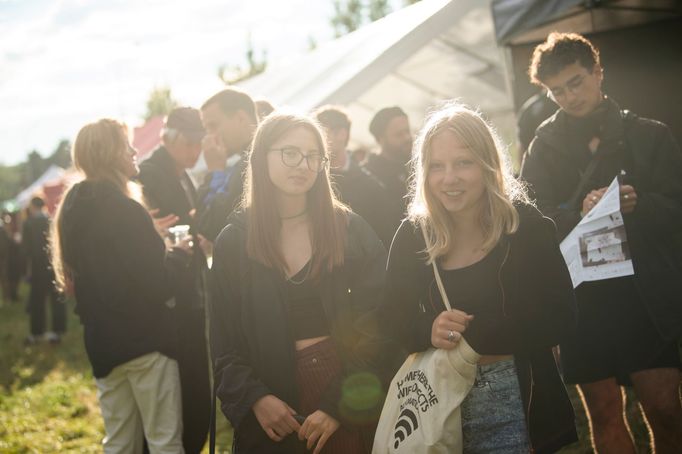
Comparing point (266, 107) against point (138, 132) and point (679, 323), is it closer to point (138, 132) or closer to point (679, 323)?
point (679, 323)

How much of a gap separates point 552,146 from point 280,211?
4.42 feet

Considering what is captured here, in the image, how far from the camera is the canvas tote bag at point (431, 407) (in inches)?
84.7

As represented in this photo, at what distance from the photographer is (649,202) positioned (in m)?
3.00

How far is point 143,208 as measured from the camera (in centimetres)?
379

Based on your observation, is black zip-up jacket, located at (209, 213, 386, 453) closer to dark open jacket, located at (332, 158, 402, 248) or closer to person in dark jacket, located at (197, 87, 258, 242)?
person in dark jacket, located at (197, 87, 258, 242)

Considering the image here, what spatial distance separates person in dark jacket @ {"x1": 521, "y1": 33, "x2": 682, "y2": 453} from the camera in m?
3.04

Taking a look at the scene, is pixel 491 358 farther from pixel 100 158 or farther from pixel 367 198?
pixel 100 158

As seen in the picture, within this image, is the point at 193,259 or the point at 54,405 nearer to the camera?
the point at 193,259

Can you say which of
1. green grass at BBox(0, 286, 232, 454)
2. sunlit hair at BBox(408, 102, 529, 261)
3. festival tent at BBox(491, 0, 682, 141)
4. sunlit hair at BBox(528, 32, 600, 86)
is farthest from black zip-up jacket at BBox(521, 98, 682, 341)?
green grass at BBox(0, 286, 232, 454)

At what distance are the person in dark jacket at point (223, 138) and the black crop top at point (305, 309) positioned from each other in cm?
118

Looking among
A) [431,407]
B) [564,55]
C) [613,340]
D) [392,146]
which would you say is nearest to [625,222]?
[613,340]

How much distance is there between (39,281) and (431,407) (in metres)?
10.4

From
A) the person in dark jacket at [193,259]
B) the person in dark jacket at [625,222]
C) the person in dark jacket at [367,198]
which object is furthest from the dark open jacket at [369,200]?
the person in dark jacket at [625,222]

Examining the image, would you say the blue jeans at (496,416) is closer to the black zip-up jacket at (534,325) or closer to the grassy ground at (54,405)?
the black zip-up jacket at (534,325)
